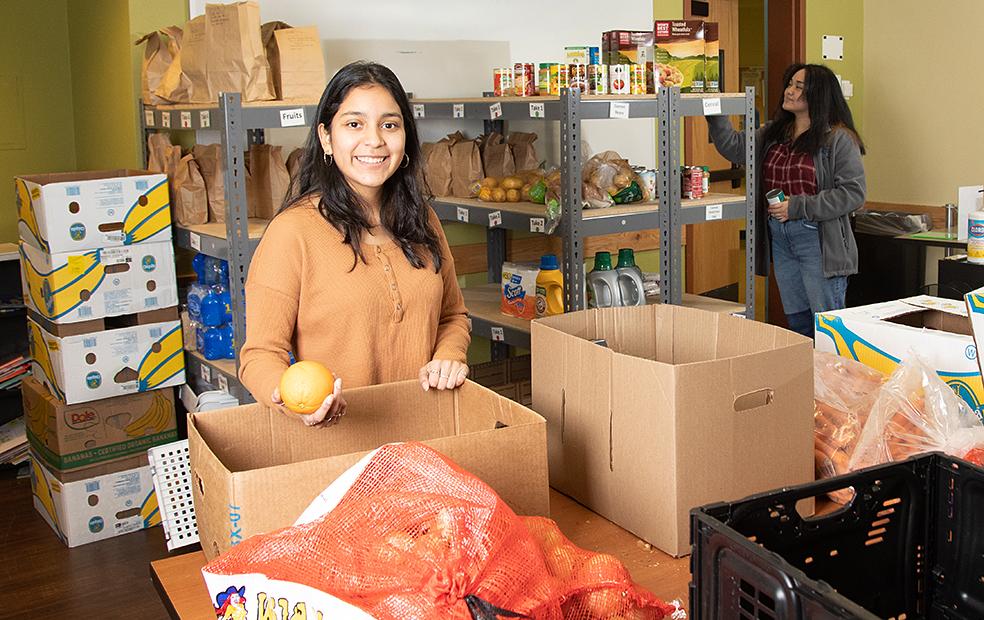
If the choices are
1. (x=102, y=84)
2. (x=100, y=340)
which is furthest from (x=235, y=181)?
(x=102, y=84)

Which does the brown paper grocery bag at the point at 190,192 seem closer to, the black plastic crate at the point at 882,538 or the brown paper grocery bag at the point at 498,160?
the brown paper grocery bag at the point at 498,160

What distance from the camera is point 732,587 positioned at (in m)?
0.94

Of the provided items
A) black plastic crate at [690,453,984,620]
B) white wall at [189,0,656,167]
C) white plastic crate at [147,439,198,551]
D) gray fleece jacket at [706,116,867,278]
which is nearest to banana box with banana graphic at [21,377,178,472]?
white plastic crate at [147,439,198,551]

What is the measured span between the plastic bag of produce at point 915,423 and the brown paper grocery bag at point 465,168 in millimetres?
2697

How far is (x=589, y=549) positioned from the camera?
152 centimetres

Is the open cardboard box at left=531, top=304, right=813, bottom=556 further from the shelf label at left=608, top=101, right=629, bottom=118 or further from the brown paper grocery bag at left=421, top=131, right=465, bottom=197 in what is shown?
the brown paper grocery bag at left=421, top=131, right=465, bottom=197

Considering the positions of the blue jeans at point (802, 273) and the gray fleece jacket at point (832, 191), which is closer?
the gray fleece jacket at point (832, 191)

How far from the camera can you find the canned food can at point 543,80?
142 inches

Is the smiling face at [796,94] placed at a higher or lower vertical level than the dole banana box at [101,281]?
higher

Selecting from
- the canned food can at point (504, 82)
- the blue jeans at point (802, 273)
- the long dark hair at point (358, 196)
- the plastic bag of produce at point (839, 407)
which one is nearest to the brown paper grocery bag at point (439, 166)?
the canned food can at point (504, 82)

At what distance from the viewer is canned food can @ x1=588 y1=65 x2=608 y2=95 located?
11.5ft

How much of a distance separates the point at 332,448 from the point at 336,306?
304 millimetres

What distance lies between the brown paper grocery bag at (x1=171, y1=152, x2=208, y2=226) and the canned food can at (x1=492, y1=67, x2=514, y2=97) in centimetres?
116

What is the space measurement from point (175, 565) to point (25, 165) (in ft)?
12.7
